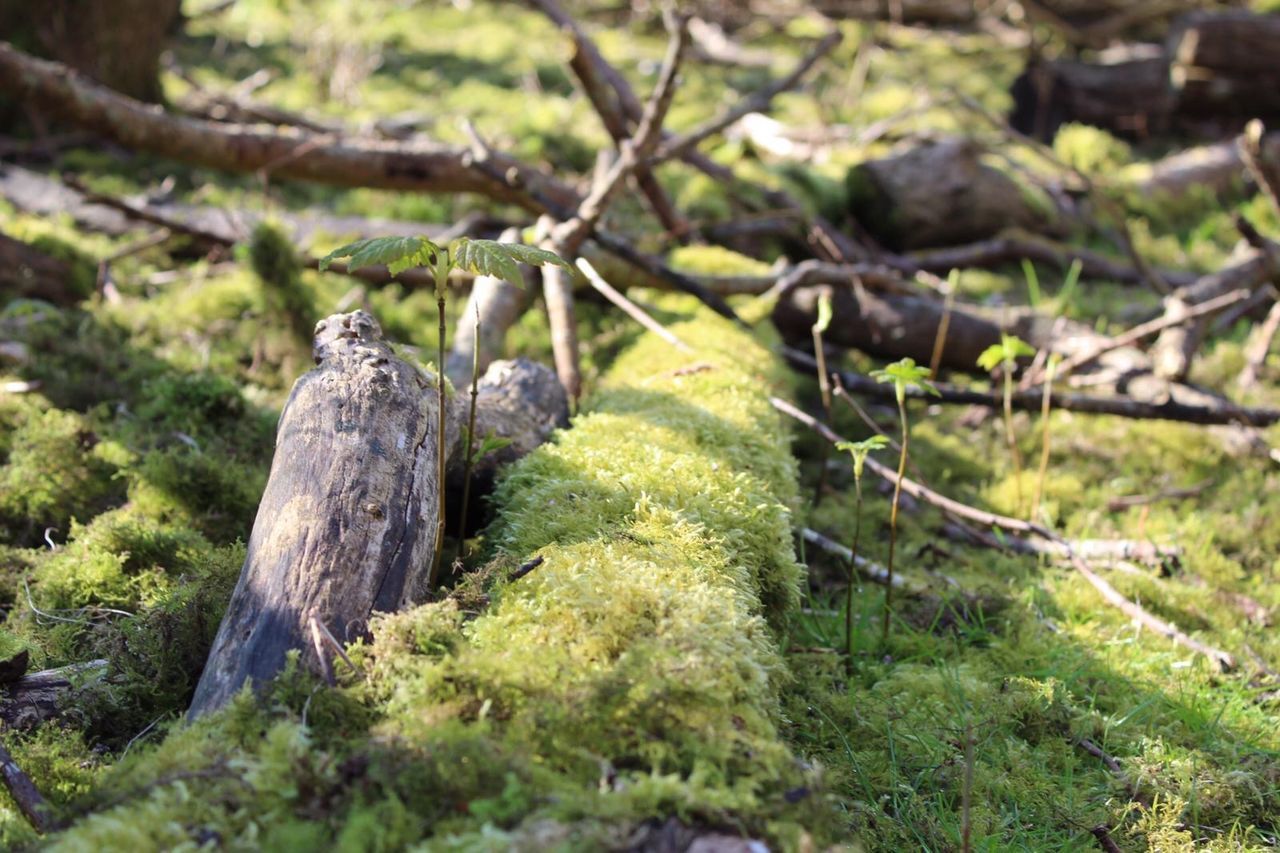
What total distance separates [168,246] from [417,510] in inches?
181

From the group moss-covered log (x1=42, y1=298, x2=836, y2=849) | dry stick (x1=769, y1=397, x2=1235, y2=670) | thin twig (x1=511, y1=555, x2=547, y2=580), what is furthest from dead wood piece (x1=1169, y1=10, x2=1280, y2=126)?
thin twig (x1=511, y1=555, x2=547, y2=580)

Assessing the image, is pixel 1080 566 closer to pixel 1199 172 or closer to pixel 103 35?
pixel 1199 172

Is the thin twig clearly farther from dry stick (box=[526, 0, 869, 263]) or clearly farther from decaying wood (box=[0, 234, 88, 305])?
dry stick (box=[526, 0, 869, 263])

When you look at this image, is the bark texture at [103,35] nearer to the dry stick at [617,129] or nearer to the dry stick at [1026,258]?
the dry stick at [617,129]

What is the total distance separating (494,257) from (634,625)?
980 mm

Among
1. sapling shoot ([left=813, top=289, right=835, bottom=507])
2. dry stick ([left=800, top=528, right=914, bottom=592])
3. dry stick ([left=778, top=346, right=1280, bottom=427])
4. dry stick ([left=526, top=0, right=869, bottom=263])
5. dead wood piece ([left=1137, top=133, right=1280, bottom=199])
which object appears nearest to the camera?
dry stick ([left=800, top=528, right=914, bottom=592])

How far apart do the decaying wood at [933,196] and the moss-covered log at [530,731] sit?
553 centimetres

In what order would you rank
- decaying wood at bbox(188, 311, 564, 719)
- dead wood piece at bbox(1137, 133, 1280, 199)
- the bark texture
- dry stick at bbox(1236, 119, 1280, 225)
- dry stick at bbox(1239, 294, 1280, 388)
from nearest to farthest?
1. decaying wood at bbox(188, 311, 564, 719)
2. dry stick at bbox(1236, 119, 1280, 225)
3. dry stick at bbox(1239, 294, 1280, 388)
4. the bark texture
5. dead wood piece at bbox(1137, 133, 1280, 199)

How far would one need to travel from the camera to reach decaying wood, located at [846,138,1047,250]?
297 inches

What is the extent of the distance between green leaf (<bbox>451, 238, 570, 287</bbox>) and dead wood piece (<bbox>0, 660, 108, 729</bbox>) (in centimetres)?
147

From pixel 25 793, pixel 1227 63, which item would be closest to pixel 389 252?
pixel 25 793

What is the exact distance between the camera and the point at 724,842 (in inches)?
65.3

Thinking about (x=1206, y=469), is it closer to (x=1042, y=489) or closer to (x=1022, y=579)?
(x=1042, y=489)

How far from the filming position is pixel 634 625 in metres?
2.20
